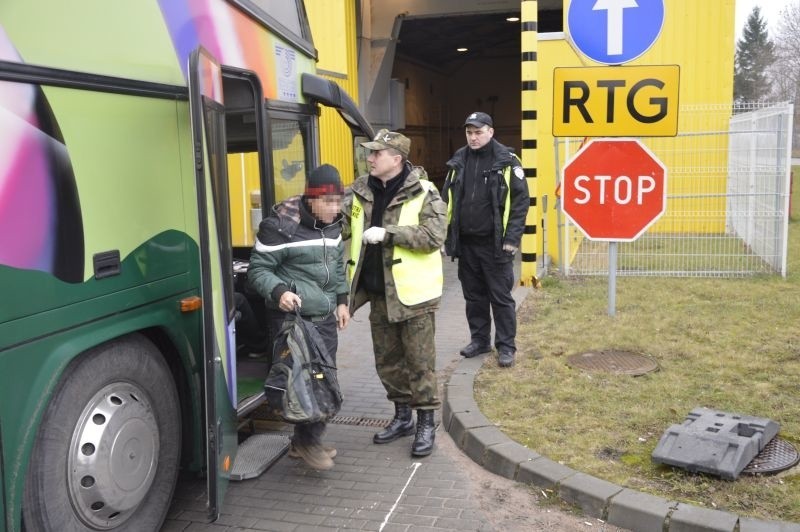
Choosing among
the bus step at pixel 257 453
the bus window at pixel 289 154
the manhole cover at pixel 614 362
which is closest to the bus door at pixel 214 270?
the bus step at pixel 257 453

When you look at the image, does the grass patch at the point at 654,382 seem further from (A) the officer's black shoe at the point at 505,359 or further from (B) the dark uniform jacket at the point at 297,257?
(B) the dark uniform jacket at the point at 297,257

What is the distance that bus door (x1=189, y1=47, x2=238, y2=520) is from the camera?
327 cm

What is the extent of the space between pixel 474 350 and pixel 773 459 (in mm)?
2597

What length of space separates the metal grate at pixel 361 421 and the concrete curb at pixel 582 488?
0.43 meters

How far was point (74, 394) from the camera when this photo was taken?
10.1ft

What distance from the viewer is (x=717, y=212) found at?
35.0 ft

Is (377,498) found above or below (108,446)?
below

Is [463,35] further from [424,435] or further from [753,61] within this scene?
[753,61]

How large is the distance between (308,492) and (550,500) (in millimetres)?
1318

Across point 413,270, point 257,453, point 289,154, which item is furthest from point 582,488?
point 289,154

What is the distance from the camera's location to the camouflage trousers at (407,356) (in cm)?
468

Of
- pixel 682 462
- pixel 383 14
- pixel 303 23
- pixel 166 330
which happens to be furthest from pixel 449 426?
pixel 383 14

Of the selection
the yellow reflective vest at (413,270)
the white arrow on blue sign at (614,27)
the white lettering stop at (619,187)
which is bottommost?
Result: the yellow reflective vest at (413,270)

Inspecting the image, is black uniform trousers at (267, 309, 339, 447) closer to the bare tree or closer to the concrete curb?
the concrete curb
